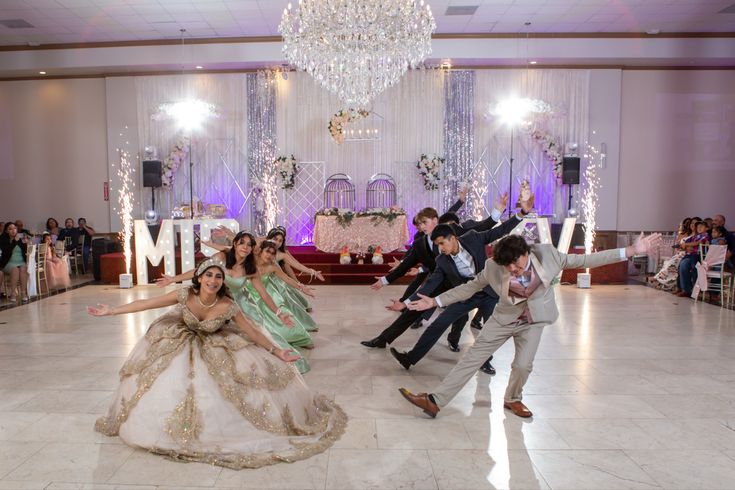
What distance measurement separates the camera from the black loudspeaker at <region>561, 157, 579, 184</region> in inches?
447

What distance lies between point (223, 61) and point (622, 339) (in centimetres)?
897

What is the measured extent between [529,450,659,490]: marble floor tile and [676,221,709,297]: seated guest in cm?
643

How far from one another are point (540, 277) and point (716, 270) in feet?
20.0

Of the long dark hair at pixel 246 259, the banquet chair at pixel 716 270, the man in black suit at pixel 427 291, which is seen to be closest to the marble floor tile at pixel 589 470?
the man in black suit at pixel 427 291

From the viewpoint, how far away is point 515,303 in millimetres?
3600

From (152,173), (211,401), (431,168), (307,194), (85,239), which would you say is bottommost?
(211,401)

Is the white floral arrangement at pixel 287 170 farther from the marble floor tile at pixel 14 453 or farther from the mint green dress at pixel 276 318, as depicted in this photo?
the marble floor tile at pixel 14 453

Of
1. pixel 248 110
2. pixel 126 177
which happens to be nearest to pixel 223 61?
pixel 248 110

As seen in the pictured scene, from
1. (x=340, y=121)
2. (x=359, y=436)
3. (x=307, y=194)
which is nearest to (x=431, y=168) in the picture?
(x=340, y=121)

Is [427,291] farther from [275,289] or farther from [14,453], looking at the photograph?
[14,453]

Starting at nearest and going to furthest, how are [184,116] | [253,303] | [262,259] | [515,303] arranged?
[515,303] < [253,303] < [262,259] < [184,116]

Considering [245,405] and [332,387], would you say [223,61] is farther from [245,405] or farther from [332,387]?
[245,405]

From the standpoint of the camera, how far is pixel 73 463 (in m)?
3.09

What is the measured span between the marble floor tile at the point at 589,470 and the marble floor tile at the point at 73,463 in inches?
89.6
